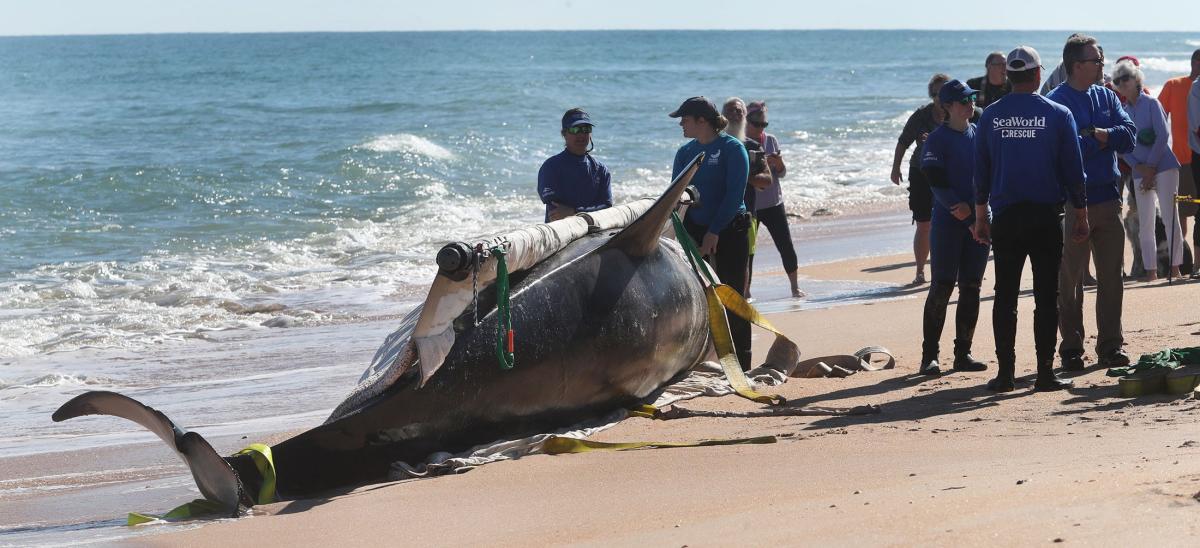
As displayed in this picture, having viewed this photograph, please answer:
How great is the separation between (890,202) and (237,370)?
12.0 m

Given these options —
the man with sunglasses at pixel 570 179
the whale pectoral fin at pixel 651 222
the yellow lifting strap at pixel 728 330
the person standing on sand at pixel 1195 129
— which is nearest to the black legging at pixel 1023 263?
the yellow lifting strap at pixel 728 330

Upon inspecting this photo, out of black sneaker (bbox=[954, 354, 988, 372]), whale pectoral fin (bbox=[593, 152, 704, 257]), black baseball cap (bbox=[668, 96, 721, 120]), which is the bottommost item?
black sneaker (bbox=[954, 354, 988, 372])

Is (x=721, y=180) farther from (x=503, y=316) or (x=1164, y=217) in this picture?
(x=1164, y=217)

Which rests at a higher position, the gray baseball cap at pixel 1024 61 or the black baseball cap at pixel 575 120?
the gray baseball cap at pixel 1024 61

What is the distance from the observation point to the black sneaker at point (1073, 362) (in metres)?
6.68

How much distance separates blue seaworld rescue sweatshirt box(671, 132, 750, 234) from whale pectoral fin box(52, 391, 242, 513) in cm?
312

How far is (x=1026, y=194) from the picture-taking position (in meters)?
6.04

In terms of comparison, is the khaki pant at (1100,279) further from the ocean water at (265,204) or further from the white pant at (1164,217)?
the ocean water at (265,204)

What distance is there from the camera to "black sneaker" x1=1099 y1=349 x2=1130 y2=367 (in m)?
6.58

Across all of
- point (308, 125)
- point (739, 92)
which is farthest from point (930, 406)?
point (739, 92)

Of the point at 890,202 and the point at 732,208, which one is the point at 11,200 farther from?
the point at 732,208

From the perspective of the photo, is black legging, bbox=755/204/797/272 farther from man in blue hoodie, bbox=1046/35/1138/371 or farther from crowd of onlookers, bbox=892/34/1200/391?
man in blue hoodie, bbox=1046/35/1138/371

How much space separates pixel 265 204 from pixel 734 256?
13.9 metres

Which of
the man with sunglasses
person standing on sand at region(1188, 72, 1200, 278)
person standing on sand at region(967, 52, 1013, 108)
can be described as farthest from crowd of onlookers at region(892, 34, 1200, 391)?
the man with sunglasses
